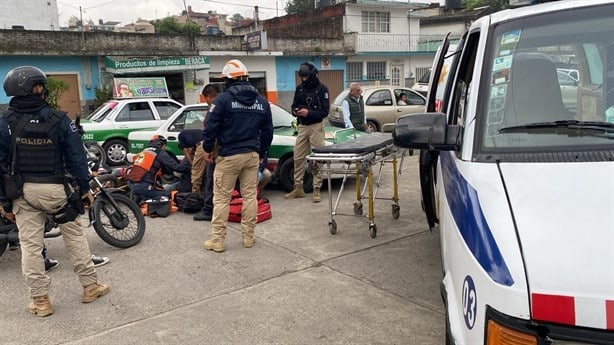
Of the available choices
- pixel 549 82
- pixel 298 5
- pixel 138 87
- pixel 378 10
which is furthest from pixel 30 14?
pixel 298 5

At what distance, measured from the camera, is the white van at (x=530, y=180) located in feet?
5.83

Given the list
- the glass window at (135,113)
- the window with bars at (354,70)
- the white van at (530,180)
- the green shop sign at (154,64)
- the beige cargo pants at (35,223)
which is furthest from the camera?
the window with bars at (354,70)

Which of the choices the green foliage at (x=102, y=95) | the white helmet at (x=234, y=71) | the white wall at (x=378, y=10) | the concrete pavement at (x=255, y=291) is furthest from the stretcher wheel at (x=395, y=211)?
the white wall at (x=378, y=10)

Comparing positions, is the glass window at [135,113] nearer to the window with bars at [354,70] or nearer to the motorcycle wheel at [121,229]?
the motorcycle wheel at [121,229]

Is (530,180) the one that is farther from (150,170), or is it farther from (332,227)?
(150,170)

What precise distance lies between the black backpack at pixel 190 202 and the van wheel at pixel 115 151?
5176mm

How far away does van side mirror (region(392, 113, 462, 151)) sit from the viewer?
2744mm

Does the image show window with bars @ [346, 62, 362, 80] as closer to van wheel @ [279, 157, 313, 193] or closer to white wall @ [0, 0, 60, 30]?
white wall @ [0, 0, 60, 30]

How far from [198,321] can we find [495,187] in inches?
102

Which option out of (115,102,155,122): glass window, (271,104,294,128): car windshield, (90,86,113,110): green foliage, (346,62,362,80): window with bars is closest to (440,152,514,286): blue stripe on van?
(271,104,294,128): car windshield

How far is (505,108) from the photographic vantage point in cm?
261

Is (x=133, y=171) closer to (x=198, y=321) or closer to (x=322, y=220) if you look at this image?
(x=322, y=220)

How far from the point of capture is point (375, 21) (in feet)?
101

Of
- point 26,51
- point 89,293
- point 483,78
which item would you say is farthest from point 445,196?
point 26,51
